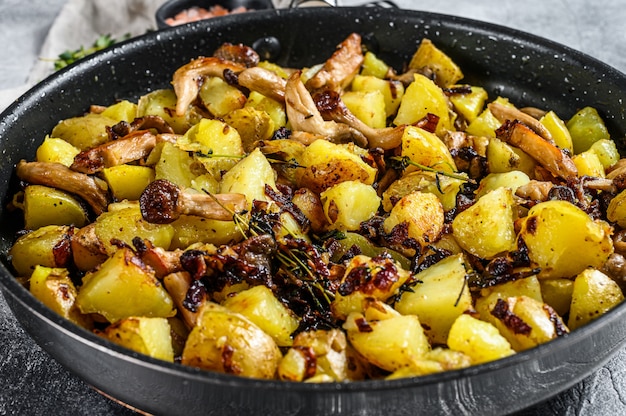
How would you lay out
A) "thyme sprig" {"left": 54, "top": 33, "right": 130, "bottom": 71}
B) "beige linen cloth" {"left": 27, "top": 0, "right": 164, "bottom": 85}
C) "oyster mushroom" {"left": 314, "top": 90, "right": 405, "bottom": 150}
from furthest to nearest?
"beige linen cloth" {"left": 27, "top": 0, "right": 164, "bottom": 85}
"thyme sprig" {"left": 54, "top": 33, "right": 130, "bottom": 71}
"oyster mushroom" {"left": 314, "top": 90, "right": 405, "bottom": 150}

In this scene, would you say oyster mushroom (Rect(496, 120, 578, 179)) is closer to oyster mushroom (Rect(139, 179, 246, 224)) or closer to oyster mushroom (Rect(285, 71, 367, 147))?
oyster mushroom (Rect(285, 71, 367, 147))

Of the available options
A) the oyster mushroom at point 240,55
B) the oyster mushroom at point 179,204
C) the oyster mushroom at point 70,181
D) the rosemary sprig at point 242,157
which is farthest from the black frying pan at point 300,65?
the rosemary sprig at point 242,157

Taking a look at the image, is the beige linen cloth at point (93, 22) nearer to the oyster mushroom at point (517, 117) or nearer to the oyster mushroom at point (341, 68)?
the oyster mushroom at point (341, 68)

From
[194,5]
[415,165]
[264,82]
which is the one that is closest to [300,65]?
[264,82]

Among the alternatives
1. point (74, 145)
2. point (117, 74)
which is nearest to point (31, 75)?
point (117, 74)

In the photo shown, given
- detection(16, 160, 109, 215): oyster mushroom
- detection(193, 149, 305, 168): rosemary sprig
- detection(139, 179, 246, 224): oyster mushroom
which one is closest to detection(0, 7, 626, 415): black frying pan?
detection(16, 160, 109, 215): oyster mushroom

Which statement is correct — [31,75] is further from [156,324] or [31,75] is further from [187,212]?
[156,324]
